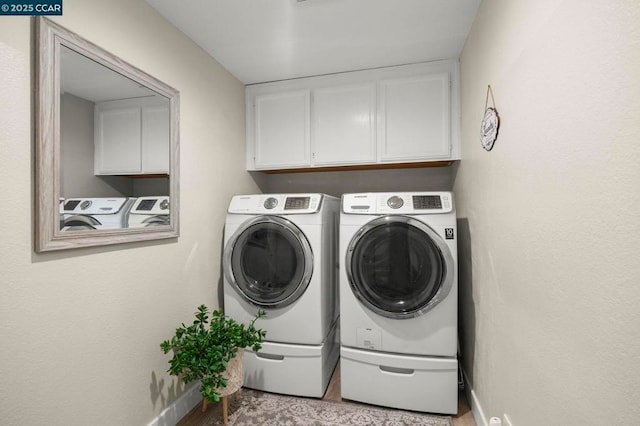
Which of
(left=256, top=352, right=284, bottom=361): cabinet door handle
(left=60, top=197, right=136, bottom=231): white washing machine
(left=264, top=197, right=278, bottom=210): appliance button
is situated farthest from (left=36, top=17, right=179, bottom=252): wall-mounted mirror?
(left=256, top=352, right=284, bottom=361): cabinet door handle

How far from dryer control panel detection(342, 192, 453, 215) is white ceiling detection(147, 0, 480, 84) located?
3.44ft

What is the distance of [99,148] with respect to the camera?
4.52ft

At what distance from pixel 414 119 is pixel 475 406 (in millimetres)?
1990

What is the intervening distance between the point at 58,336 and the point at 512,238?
189cm

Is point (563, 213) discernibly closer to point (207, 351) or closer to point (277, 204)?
point (277, 204)

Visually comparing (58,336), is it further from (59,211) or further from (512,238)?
(512,238)

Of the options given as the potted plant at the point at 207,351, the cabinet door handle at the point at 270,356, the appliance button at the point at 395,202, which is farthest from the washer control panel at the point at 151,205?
the appliance button at the point at 395,202

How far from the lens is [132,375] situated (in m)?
1.50

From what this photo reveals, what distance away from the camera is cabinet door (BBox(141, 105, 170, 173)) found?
5.31ft

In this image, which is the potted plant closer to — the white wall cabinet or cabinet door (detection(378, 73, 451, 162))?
the white wall cabinet

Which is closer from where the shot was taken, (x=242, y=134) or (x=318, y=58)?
(x=318, y=58)

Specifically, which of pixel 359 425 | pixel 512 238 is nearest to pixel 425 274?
pixel 512 238

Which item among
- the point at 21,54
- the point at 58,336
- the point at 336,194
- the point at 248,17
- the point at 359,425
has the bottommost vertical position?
the point at 359,425

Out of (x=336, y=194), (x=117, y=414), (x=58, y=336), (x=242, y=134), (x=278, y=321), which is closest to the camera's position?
(x=58, y=336)
